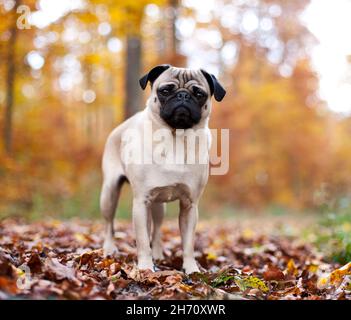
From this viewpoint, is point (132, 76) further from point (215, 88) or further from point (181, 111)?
point (181, 111)

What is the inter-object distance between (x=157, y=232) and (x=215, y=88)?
178 cm

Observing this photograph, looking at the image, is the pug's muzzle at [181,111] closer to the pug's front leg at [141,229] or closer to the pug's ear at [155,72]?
the pug's ear at [155,72]

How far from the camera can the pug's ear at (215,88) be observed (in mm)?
4195

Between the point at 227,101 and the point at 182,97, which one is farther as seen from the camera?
the point at 227,101

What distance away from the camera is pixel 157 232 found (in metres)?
5.20

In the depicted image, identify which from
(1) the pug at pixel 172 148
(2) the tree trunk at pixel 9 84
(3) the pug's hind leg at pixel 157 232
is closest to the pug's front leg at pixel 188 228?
(1) the pug at pixel 172 148

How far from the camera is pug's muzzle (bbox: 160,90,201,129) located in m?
3.97

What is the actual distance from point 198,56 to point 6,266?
23.5 metres

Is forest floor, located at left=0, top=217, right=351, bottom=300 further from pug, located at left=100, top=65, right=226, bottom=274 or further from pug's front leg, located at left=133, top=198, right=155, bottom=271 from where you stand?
pug, located at left=100, top=65, right=226, bottom=274

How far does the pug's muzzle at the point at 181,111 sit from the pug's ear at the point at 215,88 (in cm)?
22

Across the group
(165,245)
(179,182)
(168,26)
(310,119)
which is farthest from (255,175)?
(179,182)

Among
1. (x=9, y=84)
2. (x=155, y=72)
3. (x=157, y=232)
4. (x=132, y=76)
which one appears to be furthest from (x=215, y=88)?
(x=9, y=84)

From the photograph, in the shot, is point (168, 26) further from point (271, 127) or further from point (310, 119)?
point (310, 119)
